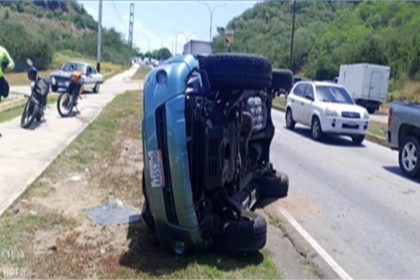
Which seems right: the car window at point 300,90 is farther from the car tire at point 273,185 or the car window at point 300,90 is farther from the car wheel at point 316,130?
the car tire at point 273,185

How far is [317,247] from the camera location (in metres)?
5.71

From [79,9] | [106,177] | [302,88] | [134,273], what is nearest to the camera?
[134,273]

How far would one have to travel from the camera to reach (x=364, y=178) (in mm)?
9734

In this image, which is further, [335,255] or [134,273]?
[335,255]

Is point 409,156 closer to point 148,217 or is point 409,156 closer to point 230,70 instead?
point 230,70

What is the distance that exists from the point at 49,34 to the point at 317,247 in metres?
88.1

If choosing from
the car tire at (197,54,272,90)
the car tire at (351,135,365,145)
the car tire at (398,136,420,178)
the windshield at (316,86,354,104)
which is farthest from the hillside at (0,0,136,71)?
the car tire at (197,54,272,90)

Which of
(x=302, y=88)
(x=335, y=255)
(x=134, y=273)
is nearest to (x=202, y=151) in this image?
(x=134, y=273)

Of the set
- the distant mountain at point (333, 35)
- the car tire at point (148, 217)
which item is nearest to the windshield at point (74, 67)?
the car tire at point (148, 217)

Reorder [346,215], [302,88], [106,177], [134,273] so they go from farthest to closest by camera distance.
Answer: [302,88]
[106,177]
[346,215]
[134,273]

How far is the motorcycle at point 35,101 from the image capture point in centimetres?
1238

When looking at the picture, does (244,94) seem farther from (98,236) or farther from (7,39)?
(7,39)

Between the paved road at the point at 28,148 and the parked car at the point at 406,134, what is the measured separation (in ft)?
20.7

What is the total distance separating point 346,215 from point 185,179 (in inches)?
124
